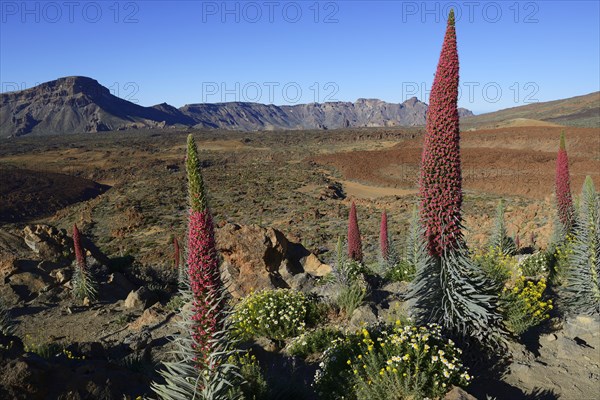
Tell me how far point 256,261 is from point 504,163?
32.5 metres

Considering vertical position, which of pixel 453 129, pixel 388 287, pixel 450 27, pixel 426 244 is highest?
pixel 450 27

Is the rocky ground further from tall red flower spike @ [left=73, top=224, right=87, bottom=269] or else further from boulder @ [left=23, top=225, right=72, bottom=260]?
tall red flower spike @ [left=73, top=224, right=87, bottom=269]

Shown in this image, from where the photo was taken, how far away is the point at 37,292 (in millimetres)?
10680

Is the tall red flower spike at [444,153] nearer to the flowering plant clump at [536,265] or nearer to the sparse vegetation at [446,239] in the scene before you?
the sparse vegetation at [446,239]

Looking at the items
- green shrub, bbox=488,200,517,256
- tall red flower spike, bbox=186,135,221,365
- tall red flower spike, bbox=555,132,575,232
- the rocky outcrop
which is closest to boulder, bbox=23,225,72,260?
the rocky outcrop

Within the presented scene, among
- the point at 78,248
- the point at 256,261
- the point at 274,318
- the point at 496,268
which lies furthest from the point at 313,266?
the point at 496,268

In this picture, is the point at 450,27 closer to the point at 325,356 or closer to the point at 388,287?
the point at 325,356

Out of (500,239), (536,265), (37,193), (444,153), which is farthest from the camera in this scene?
(37,193)

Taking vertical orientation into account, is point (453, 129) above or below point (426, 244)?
above

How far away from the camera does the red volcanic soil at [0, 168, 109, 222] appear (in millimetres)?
35219

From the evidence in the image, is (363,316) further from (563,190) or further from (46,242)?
(46,242)

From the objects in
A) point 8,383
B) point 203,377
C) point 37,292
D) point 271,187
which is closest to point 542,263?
point 203,377

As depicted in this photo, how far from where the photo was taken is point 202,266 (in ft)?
9.50

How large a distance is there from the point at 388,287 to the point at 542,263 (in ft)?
9.85
